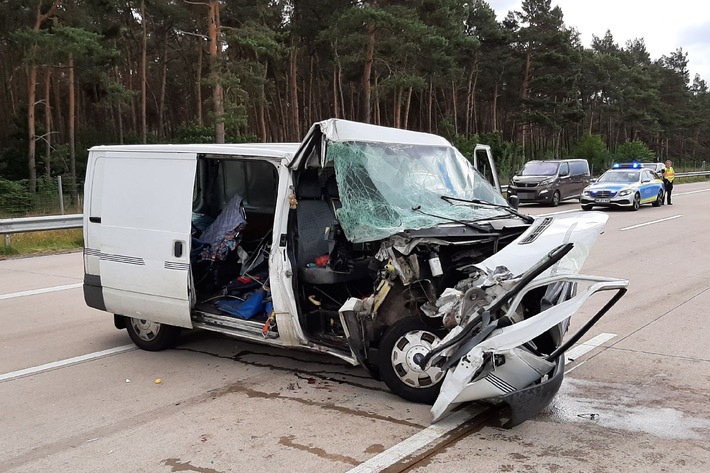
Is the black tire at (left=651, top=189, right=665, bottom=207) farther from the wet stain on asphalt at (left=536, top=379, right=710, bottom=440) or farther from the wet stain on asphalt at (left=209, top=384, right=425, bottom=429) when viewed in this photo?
the wet stain on asphalt at (left=209, top=384, right=425, bottom=429)

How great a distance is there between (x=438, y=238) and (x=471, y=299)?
597 mm

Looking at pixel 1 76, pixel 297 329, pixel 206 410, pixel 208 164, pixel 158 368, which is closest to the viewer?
pixel 206 410

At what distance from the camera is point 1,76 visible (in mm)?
47656

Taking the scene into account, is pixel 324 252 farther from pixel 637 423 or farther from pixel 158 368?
pixel 637 423

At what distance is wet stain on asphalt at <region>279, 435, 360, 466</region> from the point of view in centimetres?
405

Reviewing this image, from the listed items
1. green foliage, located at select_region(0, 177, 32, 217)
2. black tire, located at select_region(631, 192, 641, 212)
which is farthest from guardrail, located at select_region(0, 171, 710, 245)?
black tire, located at select_region(631, 192, 641, 212)

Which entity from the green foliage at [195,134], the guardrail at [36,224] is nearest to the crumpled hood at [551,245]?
the guardrail at [36,224]

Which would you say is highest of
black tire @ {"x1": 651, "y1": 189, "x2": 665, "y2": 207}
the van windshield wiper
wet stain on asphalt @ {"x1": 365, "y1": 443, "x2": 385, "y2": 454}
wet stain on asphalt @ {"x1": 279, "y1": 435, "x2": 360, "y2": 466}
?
the van windshield wiper

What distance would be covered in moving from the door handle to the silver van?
19723 mm

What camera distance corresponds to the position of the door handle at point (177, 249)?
5861 millimetres

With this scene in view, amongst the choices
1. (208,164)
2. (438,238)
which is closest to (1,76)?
(208,164)

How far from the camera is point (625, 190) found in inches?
899

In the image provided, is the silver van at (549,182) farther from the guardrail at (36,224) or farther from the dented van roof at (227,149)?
the dented van roof at (227,149)

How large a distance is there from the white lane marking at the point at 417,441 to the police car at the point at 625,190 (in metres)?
19.8
